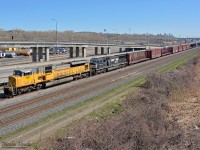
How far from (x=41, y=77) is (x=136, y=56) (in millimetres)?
43804

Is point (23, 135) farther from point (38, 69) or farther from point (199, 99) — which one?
point (199, 99)

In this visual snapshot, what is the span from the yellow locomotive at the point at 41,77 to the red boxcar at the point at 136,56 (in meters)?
24.8

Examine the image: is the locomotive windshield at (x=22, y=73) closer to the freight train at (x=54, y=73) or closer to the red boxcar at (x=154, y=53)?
the freight train at (x=54, y=73)

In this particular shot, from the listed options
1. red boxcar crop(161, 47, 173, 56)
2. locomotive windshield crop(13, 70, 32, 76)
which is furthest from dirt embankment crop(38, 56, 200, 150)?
red boxcar crop(161, 47, 173, 56)

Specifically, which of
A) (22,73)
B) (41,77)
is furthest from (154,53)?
(22,73)

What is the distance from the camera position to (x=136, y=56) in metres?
80.9

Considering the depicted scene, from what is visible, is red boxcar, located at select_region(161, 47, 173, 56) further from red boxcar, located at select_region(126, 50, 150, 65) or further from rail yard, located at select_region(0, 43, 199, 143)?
rail yard, located at select_region(0, 43, 199, 143)

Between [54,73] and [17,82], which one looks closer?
[17,82]

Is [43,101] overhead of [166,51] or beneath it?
beneath

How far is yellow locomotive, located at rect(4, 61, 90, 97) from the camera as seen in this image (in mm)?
36000

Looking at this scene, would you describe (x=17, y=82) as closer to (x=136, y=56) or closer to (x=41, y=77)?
(x=41, y=77)

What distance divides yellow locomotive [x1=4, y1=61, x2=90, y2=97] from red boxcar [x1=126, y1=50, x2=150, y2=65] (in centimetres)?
2478

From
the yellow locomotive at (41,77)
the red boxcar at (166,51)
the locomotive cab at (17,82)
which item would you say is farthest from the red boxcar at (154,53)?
the locomotive cab at (17,82)

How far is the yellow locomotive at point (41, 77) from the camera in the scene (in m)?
36.0
